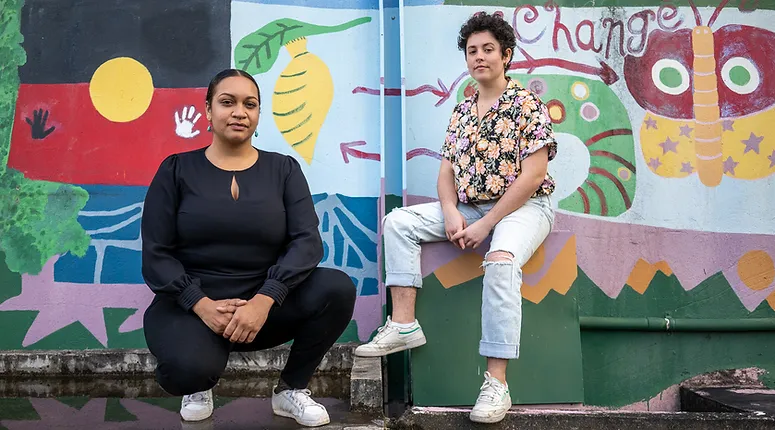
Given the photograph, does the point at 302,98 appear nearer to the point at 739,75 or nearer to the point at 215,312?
the point at 215,312

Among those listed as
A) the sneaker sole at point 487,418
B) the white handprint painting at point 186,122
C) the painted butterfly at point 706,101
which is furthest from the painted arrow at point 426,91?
the sneaker sole at point 487,418

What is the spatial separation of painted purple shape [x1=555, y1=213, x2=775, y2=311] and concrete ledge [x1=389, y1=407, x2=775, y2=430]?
1195mm

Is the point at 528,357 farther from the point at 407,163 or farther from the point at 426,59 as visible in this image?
the point at 426,59

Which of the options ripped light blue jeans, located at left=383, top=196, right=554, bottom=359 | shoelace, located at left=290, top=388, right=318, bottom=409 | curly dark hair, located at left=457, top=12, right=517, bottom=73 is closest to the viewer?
shoelace, located at left=290, top=388, right=318, bottom=409

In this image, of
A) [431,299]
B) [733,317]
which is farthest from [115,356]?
[733,317]

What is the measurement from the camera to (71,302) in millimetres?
3916

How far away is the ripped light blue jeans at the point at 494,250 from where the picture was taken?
2.84 m

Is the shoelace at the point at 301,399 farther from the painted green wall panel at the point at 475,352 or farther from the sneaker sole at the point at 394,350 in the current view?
the painted green wall panel at the point at 475,352

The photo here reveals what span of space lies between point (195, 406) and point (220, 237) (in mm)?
661

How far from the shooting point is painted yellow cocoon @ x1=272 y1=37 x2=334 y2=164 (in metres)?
4.08

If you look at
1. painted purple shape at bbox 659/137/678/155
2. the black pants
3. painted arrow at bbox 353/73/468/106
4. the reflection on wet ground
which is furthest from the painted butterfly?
the reflection on wet ground

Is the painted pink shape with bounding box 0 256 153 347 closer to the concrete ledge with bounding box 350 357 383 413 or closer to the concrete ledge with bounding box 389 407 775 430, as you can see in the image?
the concrete ledge with bounding box 350 357 383 413

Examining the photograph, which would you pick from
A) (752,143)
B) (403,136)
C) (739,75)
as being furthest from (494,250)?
(739,75)

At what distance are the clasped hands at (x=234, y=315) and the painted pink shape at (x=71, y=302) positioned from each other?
60.6 inches
